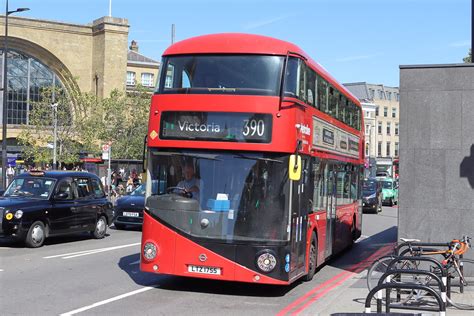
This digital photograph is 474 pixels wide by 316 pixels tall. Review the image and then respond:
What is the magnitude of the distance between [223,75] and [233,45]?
21.3 inches

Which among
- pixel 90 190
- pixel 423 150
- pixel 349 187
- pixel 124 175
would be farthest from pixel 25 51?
pixel 423 150

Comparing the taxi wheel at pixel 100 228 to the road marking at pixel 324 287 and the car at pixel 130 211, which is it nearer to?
the car at pixel 130 211

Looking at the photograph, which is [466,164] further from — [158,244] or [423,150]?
[158,244]

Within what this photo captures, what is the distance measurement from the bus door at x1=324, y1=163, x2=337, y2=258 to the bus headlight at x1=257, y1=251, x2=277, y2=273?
143 inches

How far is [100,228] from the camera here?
17.6 m

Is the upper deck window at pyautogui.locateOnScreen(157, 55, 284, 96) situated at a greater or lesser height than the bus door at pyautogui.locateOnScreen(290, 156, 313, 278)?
greater

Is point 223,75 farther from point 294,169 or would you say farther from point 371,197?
point 371,197

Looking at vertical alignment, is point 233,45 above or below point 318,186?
above

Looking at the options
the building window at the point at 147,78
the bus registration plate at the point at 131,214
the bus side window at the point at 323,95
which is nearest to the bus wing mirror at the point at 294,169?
the bus side window at the point at 323,95

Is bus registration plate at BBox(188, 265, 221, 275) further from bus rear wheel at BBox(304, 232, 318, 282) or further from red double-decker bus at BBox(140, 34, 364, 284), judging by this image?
bus rear wheel at BBox(304, 232, 318, 282)

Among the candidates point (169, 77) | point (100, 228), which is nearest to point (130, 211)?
point (100, 228)

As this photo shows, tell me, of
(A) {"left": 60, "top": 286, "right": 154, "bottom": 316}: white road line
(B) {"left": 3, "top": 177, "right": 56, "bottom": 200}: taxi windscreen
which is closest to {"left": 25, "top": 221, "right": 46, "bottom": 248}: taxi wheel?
(B) {"left": 3, "top": 177, "right": 56, "bottom": 200}: taxi windscreen

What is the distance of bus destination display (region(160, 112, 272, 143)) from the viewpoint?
938cm

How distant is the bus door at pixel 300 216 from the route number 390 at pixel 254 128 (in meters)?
0.97
